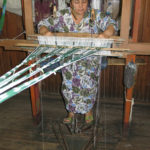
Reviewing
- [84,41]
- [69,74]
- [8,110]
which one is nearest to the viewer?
[84,41]

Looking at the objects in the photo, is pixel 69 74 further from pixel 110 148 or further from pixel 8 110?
pixel 8 110

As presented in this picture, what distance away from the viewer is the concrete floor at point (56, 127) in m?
1.62

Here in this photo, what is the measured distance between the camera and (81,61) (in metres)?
1.65

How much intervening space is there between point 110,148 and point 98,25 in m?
1.11

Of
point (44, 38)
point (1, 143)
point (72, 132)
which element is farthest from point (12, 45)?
point (72, 132)

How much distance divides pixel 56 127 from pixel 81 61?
2.53 ft

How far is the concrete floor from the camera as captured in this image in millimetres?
1623

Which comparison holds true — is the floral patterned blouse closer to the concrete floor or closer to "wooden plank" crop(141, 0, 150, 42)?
the concrete floor

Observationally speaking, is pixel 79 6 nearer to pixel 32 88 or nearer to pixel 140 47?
pixel 140 47

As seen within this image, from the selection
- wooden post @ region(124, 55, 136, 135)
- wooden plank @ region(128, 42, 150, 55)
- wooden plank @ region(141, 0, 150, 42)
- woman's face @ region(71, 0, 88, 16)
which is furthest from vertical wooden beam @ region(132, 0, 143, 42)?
wooden plank @ region(141, 0, 150, 42)

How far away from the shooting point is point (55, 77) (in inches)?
99.7

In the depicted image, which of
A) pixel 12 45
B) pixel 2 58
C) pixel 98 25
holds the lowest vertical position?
pixel 2 58

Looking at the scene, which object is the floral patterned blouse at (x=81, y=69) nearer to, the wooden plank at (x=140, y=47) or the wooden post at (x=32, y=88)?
the wooden post at (x=32, y=88)

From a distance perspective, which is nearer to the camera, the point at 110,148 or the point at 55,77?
the point at 110,148
